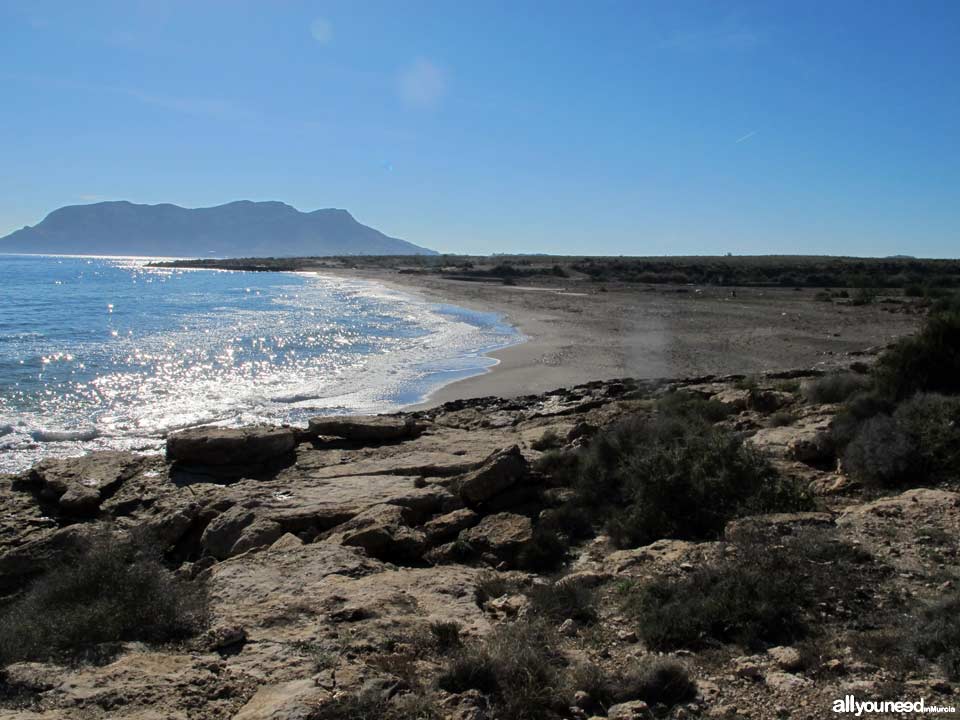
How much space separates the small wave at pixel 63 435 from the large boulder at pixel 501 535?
10.4 meters

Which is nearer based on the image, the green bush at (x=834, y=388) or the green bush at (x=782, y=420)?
the green bush at (x=782, y=420)

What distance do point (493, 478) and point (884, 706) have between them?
4.70 meters

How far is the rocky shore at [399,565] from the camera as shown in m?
3.95

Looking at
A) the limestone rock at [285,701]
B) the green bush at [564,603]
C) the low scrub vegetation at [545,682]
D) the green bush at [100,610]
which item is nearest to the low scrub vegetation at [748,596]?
the green bush at [564,603]

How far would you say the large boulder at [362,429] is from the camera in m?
11.2

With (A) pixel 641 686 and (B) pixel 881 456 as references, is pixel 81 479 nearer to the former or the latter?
(A) pixel 641 686

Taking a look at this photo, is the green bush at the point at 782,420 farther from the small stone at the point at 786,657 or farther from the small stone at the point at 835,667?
the small stone at the point at 835,667

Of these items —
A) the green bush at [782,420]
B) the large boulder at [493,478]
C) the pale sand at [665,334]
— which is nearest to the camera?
the large boulder at [493,478]

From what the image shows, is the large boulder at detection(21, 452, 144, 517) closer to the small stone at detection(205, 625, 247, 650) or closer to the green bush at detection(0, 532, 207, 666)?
the green bush at detection(0, 532, 207, 666)

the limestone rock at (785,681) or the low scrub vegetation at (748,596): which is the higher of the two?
the low scrub vegetation at (748,596)

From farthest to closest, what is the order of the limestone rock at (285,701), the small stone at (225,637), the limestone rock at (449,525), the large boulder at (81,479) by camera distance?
the large boulder at (81,479), the limestone rock at (449,525), the small stone at (225,637), the limestone rock at (285,701)

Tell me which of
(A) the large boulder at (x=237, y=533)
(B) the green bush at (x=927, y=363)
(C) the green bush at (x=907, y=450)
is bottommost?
(A) the large boulder at (x=237, y=533)

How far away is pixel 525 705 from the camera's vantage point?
382cm

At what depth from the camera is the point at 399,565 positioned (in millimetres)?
6523
